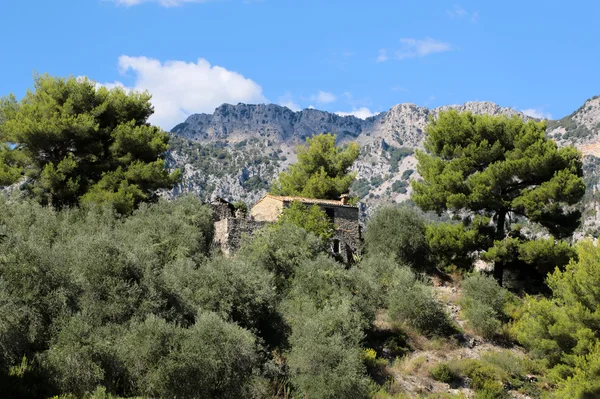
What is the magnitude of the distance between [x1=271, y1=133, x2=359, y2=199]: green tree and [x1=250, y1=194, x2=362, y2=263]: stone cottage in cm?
548

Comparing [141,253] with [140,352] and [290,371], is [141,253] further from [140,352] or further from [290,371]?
[290,371]

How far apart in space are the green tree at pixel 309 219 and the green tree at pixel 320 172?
320 inches

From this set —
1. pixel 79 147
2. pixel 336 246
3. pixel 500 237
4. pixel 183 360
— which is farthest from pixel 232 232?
pixel 500 237

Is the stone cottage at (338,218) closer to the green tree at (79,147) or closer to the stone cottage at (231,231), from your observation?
the stone cottage at (231,231)

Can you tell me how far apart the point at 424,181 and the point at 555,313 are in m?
13.3

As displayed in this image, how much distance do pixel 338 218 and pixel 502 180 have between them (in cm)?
903

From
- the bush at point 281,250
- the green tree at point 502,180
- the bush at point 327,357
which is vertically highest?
the green tree at point 502,180

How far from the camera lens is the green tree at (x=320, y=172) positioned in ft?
139

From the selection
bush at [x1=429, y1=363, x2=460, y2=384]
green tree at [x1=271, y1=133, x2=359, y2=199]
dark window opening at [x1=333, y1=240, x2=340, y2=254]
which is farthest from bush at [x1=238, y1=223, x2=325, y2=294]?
green tree at [x1=271, y1=133, x2=359, y2=199]

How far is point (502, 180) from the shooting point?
33.6m

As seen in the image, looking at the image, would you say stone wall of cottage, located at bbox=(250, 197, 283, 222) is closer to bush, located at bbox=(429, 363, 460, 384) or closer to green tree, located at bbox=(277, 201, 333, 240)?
green tree, located at bbox=(277, 201, 333, 240)

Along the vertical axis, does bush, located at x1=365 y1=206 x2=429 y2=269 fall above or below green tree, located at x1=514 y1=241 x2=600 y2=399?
above

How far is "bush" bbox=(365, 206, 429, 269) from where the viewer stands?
34.4 metres

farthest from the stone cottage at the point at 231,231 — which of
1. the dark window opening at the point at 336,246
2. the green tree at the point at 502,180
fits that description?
the green tree at the point at 502,180
